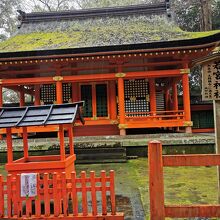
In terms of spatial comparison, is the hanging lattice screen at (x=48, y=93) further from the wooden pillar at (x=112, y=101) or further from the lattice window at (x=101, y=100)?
the wooden pillar at (x=112, y=101)

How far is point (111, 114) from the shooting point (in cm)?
1466

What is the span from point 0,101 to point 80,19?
7.45 metres

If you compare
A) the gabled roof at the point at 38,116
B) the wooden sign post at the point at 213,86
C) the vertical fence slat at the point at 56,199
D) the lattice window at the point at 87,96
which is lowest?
the vertical fence slat at the point at 56,199

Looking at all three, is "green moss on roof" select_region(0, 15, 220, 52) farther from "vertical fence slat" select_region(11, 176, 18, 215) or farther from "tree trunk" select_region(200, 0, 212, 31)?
"vertical fence slat" select_region(11, 176, 18, 215)

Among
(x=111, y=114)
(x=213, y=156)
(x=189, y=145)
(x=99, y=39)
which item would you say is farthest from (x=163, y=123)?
(x=213, y=156)

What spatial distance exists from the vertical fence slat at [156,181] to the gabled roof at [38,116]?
5.66ft

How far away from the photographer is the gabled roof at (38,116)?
4.97m

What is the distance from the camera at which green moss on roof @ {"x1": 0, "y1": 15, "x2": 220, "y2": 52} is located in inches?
531

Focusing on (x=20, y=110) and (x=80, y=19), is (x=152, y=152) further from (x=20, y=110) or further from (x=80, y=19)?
(x=80, y=19)

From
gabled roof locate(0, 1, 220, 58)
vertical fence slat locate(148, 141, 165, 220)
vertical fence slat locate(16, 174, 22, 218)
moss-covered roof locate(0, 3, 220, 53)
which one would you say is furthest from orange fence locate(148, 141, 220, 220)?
moss-covered roof locate(0, 3, 220, 53)

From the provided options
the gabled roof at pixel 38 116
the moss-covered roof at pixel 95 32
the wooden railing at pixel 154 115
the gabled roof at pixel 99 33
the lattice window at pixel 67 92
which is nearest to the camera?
the gabled roof at pixel 38 116

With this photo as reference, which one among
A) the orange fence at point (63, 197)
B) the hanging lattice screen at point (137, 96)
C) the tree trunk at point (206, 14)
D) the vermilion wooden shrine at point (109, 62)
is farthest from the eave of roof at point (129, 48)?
the tree trunk at point (206, 14)

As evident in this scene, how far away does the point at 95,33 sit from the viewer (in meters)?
15.1

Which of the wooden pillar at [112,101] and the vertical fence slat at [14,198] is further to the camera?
the wooden pillar at [112,101]
